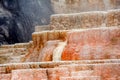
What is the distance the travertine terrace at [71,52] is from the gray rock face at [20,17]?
15.2 feet

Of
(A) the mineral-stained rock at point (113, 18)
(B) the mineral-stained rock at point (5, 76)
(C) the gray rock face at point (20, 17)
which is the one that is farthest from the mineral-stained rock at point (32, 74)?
(C) the gray rock face at point (20, 17)

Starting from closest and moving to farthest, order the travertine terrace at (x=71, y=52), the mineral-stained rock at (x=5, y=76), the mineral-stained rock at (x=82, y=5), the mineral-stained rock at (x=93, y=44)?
1. the travertine terrace at (x=71, y=52)
2. the mineral-stained rock at (x=5, y=76)
3. the mineral-stained rock at (x=93, y=44)
4. the mineral-stained rock at (x=82, y=5)

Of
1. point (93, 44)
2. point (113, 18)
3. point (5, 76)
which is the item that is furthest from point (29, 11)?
point (5, 76)

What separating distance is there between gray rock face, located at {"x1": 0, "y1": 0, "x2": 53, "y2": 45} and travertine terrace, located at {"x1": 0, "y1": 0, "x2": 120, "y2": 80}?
182 inches

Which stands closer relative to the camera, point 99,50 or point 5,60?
point 99,50

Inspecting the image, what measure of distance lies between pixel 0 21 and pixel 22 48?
574 centimetres

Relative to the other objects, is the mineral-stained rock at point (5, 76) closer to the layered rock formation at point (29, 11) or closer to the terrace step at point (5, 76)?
the terrace step at point (5, 76)

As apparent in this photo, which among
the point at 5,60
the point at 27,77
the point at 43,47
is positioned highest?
the point at 27,77

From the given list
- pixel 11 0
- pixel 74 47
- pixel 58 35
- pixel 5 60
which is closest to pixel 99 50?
pixel 74 47

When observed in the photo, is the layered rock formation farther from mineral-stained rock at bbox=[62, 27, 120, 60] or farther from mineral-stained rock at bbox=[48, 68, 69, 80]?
mineral-stained rock at bbox=[48, 68, 69, 80]

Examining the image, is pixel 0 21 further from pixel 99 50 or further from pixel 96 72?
pixel 96 72

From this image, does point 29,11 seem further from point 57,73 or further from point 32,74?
point 57,73

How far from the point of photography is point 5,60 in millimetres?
13320

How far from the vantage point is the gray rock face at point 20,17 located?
64.5 ft
